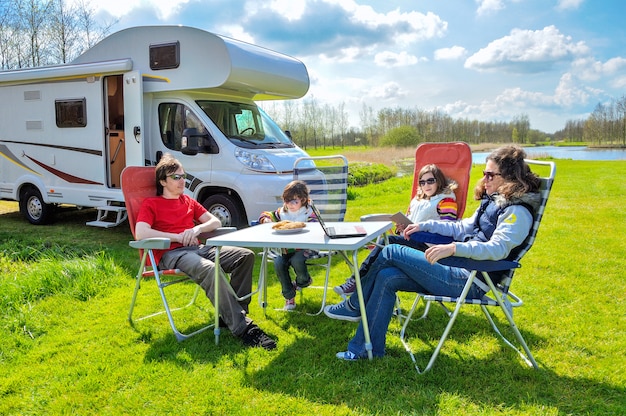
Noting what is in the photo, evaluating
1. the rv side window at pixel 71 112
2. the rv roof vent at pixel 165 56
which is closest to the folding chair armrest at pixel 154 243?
the rv roof vent at pixel 165 56

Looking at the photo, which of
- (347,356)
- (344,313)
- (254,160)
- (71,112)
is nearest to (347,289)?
(344,313)

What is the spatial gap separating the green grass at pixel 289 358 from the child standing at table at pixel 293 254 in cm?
20

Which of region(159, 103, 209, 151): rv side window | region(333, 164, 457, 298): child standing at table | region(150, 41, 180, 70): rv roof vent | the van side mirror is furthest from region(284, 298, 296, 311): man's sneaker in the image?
region(150, 41, 180, 70): rv roof vent

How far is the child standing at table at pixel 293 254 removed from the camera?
4.13 m

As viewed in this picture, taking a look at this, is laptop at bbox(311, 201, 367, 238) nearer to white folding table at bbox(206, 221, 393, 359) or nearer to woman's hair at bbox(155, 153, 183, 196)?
white folding table at bbox(206, 221, 393, 359)

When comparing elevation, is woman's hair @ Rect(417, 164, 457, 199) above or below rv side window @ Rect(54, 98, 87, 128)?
below

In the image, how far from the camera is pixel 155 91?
6.95 m

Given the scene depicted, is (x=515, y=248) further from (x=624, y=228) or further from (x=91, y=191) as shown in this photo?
(x=91, y=191)

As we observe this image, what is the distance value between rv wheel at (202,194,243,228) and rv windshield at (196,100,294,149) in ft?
2.52

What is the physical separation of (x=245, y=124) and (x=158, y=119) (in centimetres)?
123

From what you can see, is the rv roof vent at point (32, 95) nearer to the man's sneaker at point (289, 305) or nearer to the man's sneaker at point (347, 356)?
the man's sneaker at point (289, 305)

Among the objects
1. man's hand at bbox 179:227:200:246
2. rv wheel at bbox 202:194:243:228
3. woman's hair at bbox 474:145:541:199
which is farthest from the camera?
rv wheel at bbox 202:194:243:228

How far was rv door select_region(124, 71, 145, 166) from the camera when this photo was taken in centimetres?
690

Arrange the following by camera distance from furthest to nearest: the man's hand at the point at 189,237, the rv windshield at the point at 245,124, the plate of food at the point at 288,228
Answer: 1. the rv windshield at the point at 245,124
2. the man's hand at the point at 189,237
3. the plate of food at the point at 288,228
